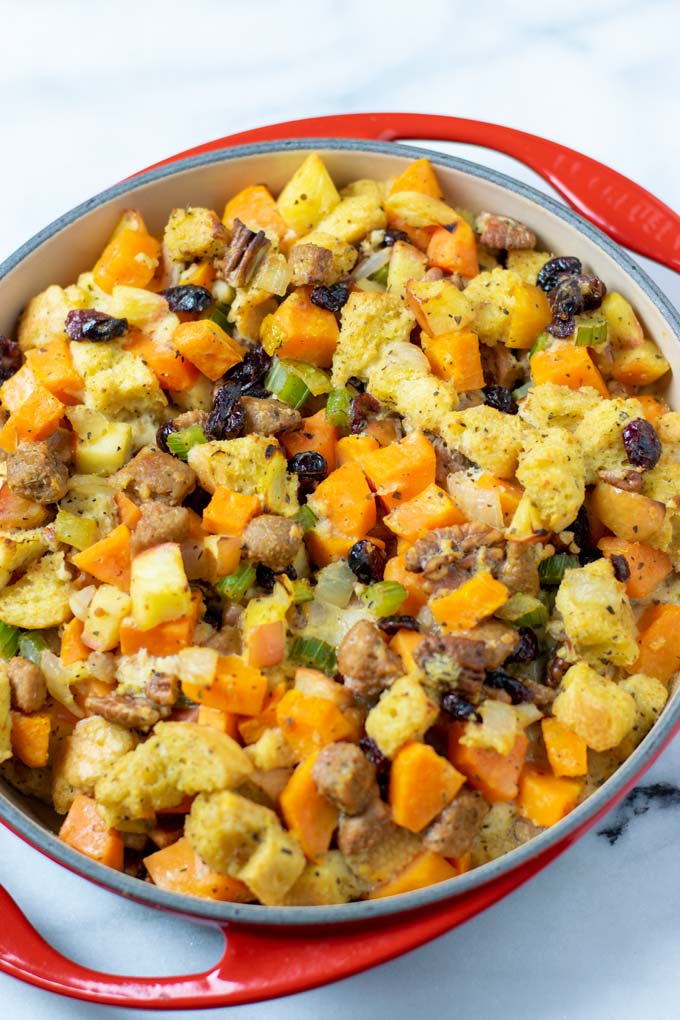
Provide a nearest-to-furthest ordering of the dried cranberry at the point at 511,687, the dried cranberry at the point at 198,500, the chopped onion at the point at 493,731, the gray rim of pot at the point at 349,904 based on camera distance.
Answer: the gray rim of pot at the point at 349,904 < the chopped onion at the point at 493,731 < the dried cranberry at the point at 511,687 < the dried cranberry at the point at 198,500

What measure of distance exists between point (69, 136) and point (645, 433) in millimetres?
2583

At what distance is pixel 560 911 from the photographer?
312 centimetres

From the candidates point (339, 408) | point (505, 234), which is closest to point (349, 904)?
point (339, 408)

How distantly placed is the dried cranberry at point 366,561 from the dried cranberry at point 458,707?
0.39 metres

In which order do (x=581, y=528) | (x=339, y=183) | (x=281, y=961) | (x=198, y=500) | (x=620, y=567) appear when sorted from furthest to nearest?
(x=339, y=183) → (x=198, y=500) → (x=581, y=528) → (x=620, y=567) → (x=281, y=961)

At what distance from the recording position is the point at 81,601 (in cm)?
283

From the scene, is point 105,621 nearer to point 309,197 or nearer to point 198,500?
point 198,500

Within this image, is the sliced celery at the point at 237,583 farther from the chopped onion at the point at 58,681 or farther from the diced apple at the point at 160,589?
the chopped onion at the point at 58,681

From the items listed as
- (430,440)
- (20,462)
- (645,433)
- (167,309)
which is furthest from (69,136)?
(645,433)

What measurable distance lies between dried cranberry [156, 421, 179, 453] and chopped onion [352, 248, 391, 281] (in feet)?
2.30

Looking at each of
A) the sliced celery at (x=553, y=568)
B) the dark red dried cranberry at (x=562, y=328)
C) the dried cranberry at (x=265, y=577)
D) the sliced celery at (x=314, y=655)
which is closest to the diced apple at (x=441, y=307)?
the dark red dried cranberry at (x=562, y=328)

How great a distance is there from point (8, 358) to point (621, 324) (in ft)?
5.75

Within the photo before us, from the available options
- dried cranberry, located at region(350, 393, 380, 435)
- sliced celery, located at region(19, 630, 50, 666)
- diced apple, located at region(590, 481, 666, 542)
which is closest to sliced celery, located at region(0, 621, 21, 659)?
sliced celery, located at region(19, 630, 50, 666)

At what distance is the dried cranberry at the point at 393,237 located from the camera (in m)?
3.29
